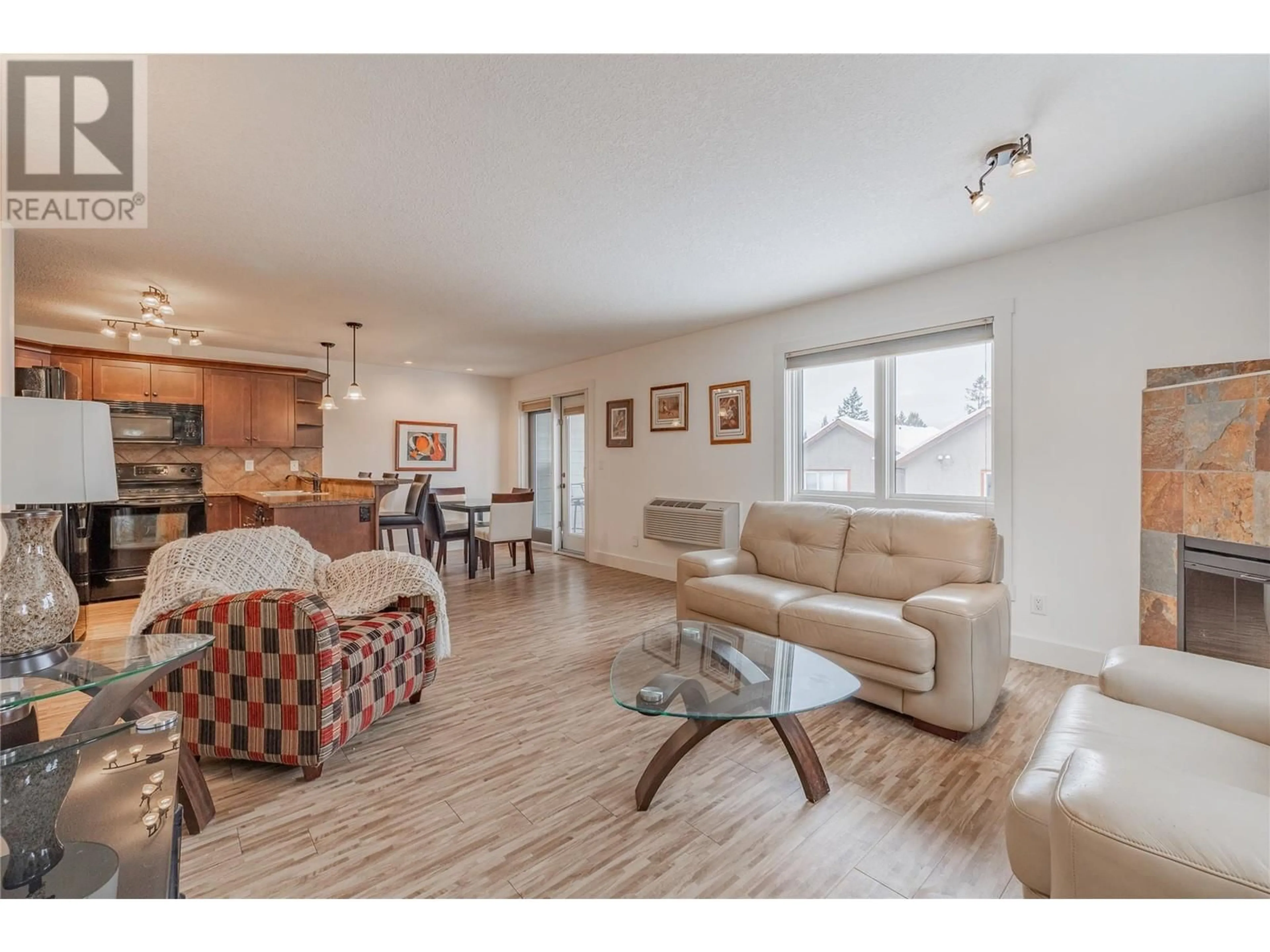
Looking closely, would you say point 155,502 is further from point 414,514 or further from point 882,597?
point 882,597

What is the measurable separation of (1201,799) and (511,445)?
752cm

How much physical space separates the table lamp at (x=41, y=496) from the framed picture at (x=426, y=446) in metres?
5.53

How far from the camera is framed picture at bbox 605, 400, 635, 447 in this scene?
5.80m

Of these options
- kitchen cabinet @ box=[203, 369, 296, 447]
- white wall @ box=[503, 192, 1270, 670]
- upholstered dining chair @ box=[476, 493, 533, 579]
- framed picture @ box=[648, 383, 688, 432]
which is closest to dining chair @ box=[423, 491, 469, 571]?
upholstered dining chair @ box=[476, 493, 533, 579]

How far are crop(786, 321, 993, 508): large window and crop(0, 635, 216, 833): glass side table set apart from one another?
3839 mm

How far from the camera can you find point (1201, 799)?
0.82m

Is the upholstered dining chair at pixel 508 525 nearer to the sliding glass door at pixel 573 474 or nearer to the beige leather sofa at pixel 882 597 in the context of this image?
the sliding glass door at pixel 573 474

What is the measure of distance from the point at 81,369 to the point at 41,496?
4.85m

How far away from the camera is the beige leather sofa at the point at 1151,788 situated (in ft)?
2.50

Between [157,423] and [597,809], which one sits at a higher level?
[157,423]

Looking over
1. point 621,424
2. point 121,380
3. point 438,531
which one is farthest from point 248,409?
point 621,424

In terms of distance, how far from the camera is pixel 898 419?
12.3ft
